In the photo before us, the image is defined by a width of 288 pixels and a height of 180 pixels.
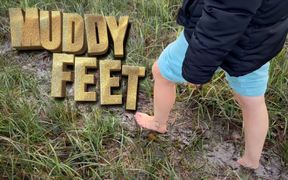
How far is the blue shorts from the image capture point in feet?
5.77

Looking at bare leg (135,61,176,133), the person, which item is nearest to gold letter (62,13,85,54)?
bare leg (135,61,176,133)

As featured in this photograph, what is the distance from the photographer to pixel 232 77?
180cm

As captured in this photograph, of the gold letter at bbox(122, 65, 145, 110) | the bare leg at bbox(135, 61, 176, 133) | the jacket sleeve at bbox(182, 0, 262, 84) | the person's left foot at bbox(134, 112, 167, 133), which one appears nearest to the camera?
the jacket sleeve at bbox(182, 0, 262, 84)

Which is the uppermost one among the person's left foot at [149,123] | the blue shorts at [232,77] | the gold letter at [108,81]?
the blue shorts at [232,77]

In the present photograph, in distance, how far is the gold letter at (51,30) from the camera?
268 centimetres

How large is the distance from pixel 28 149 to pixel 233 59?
0.96 m

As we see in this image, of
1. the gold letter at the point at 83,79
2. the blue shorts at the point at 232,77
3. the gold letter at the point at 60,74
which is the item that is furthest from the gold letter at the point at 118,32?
the blue shorts at the point at 232,77

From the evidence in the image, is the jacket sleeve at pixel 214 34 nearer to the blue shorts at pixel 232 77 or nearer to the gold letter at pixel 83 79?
the blue shorts at pixel 232 77

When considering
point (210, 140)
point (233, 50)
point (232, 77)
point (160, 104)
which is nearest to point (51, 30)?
point (160, 104)

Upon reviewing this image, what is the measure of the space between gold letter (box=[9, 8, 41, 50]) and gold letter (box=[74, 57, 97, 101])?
11.7 inches

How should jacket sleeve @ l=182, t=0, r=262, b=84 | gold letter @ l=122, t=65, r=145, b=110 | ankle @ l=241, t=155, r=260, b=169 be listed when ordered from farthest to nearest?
gold letter @ l=122, t=65, r=145, b=110 < ankle @ l=241, t=155, r=260, b=169 < jacket sleeve @ l=182, t=0, r=262, b=84

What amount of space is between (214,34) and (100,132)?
87cm

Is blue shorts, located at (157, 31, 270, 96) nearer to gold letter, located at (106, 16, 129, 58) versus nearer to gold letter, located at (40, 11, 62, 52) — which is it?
gold letter, located at (106, 16, 129, 58)

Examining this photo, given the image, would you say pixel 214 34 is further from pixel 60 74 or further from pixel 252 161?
pixel 60 74
